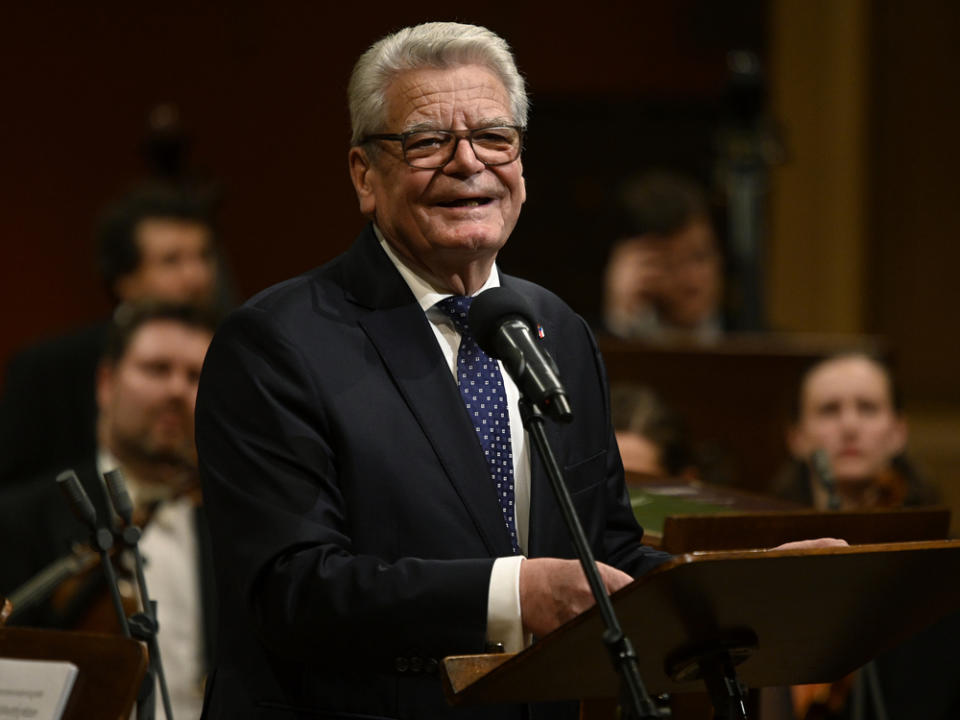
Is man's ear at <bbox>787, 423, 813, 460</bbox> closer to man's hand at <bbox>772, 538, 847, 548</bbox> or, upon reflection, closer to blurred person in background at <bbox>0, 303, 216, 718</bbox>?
blurred person in background at <bbox>0, 303, 216, 718</bbox>

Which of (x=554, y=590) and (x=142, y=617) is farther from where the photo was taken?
(x=142, y=617)

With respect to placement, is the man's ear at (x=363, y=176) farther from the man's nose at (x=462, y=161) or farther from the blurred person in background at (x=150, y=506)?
the blurred person in background at (x=150, y=506)

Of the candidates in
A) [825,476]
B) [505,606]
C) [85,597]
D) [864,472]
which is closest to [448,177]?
[505,606]

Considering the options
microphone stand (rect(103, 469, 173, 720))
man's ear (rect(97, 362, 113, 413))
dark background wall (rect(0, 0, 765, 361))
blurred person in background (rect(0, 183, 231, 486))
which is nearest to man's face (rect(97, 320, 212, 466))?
man's ear (rect(97, 362, 113, 413))

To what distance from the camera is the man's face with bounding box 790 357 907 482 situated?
4.07 meters

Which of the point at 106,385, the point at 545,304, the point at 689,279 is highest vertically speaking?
the point at 545,304

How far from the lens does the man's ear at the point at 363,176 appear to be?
82.7 inches

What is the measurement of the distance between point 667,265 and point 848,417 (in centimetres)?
111

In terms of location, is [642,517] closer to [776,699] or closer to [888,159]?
[776,699]

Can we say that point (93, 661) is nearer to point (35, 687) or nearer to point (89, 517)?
point (35, 687)

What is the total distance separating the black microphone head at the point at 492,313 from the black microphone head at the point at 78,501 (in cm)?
69

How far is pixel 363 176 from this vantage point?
2.12 m

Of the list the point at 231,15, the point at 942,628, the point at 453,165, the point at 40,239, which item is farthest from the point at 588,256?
the point at 453,165

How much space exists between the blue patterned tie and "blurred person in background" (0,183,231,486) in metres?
2.65
